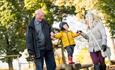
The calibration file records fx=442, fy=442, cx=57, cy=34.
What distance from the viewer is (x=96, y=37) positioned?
11406mm

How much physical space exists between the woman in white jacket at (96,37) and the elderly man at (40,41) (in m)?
1.47

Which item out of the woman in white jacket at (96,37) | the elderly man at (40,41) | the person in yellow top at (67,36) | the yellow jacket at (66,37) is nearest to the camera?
the elderly man at (40,41)

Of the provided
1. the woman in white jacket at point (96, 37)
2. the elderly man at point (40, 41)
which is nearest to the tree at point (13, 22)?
the woman in white jacket at point (96, 37)

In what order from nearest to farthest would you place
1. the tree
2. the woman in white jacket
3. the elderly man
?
the elderly man → the woman in white jacket → the tree

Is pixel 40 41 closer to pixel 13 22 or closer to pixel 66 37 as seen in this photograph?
pixel 66 37

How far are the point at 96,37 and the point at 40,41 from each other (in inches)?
72.2

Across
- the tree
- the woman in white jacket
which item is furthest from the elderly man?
the tree

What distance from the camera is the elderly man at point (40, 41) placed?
10180 millimetres

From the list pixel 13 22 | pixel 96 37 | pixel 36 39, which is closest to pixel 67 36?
pixel 96 37

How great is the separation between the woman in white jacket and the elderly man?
1470mm

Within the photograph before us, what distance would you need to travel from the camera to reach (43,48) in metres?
10.2

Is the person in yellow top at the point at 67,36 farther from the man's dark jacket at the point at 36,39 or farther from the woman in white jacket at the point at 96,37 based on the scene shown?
the man's dark jacket at the point at 36,39

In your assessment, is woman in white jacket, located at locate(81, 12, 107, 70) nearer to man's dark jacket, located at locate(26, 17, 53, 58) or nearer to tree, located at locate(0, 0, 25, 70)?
man's dark jacket, located at locate(26, 17, 53, 58)

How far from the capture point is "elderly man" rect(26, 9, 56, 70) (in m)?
10.2
